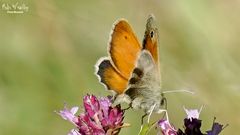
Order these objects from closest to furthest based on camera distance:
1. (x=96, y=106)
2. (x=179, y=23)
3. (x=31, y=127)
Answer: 1. (x=96, y=106)
2. (x=31, y=127)
3. (x=179, y=23)

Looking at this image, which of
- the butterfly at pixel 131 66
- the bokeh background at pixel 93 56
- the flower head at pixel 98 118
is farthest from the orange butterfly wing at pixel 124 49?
the bokeh background at pixel 93 56

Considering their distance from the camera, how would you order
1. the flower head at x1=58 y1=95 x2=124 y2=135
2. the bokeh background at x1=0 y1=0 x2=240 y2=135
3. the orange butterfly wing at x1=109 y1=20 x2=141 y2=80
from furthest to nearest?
1. the bokeh background at x1=0 y1=0 x2=240 y2=135
2. the orange butterfly wing at x1=109 y1=20 x2=141 y2=80
3. the flower head at x1=58 y1=95 x2=124 y2=135

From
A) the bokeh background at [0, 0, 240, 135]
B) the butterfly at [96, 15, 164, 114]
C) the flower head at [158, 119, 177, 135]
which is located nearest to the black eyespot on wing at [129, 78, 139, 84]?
the butterfly at [96, 15, 164, 114]

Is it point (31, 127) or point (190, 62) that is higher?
point (190, 62)

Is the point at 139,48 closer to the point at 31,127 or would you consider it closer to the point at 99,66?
the point at 99,66

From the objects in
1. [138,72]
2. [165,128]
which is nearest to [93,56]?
[138,72]

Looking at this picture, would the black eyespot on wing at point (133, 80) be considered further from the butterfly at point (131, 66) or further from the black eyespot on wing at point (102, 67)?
the black eyespot on wing at point (102, 67)

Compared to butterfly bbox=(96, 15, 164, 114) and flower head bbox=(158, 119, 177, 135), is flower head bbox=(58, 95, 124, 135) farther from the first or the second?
flower head bbox=(158, 119, 177, 135)

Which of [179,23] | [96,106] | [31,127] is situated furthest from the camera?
[179,23]

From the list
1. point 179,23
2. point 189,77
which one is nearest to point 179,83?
point 189,77
